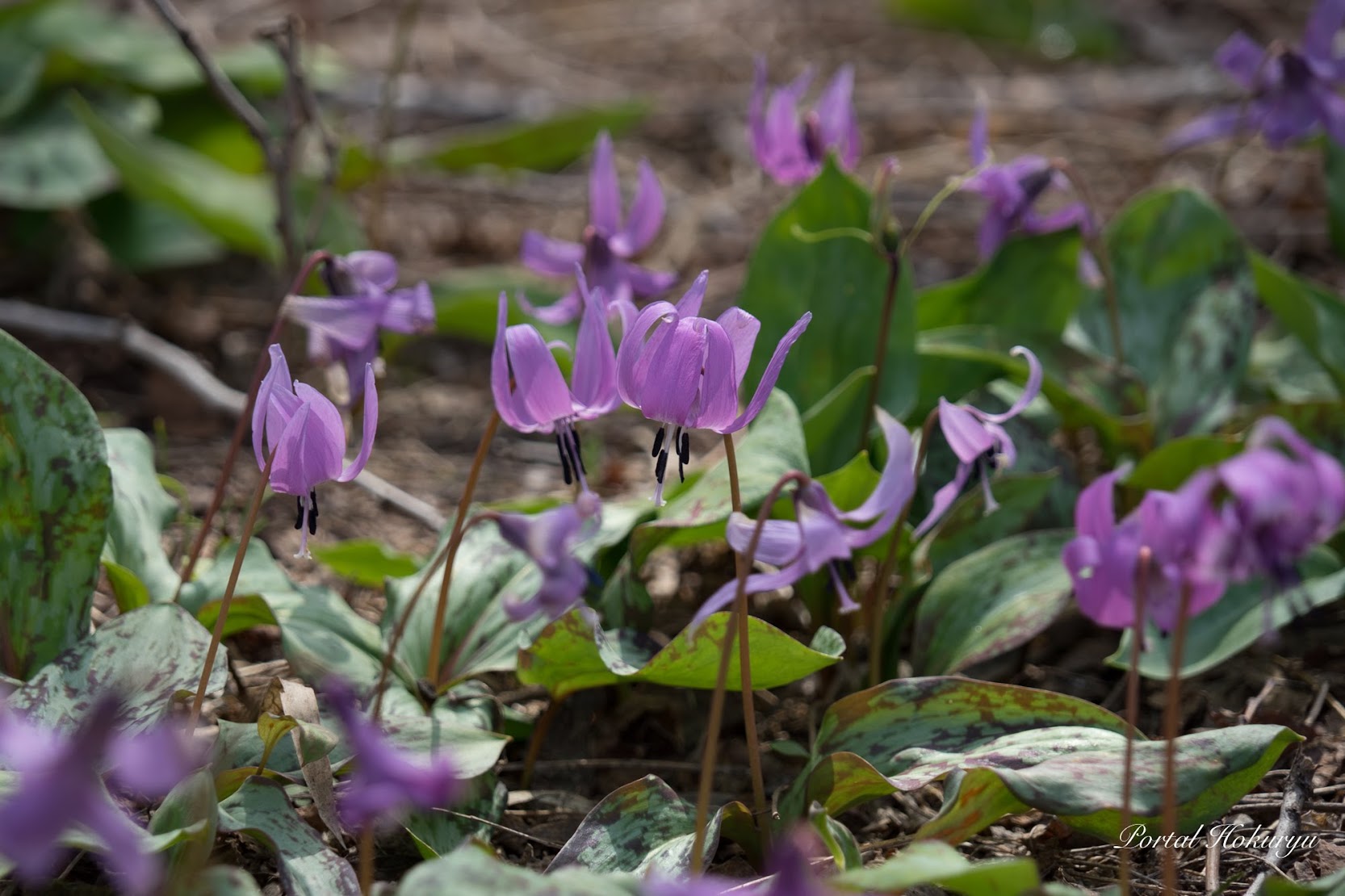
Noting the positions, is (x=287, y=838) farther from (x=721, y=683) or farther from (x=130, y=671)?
(x=721, y=683)

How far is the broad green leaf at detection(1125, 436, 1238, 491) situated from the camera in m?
2.16

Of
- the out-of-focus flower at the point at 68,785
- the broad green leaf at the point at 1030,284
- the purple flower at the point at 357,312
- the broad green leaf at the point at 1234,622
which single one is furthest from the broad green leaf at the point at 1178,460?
the out-of-focus flower at the point at 68,785

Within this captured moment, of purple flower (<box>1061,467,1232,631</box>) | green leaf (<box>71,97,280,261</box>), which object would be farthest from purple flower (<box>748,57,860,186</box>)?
green leaf (<box>71,97,280,261</box>)

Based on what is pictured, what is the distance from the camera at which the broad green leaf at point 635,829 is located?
1502 mm

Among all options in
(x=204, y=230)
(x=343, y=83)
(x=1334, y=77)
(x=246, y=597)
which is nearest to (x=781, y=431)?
(x=246, y=597)

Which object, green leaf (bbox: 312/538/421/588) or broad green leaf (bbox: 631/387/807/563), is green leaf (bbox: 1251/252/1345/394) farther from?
green leaf (bbox: 312/538/421/588)

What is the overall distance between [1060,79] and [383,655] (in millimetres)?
4332

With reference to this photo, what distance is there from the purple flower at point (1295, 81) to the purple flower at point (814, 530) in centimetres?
168

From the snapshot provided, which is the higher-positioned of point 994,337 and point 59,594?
point 994,337

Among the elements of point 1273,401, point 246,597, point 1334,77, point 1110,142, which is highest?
point 1334,77

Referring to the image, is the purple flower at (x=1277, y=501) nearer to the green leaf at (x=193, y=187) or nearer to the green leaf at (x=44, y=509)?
the green leaf at (x=44, y=509)

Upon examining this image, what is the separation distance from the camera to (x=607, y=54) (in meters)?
5.46

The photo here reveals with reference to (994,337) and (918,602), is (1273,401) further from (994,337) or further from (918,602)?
(918,602)

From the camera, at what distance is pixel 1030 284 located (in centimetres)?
255
